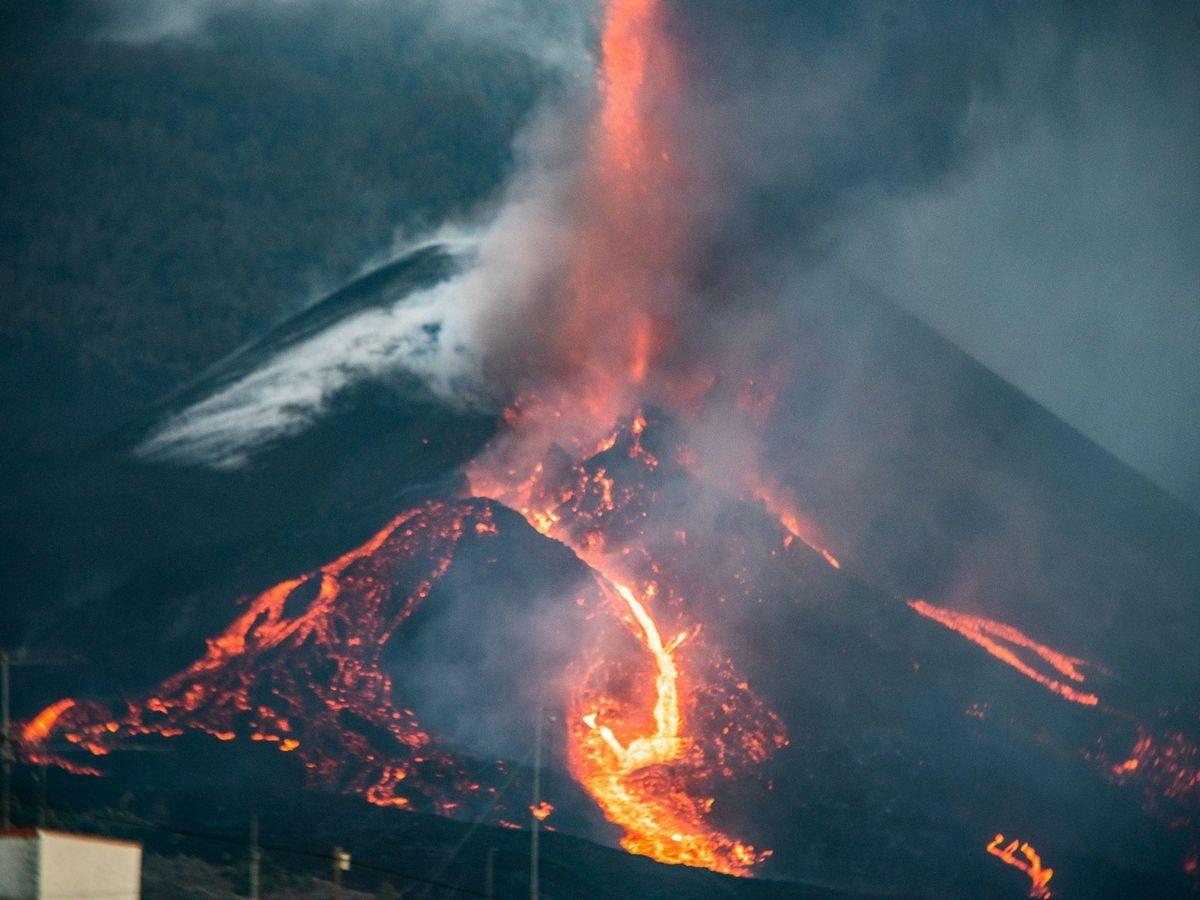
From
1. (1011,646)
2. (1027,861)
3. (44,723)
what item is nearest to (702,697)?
(1027,861)

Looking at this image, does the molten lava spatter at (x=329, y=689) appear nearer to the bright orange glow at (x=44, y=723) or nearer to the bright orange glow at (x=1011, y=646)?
the bright orange glow at (x=44, y=723)

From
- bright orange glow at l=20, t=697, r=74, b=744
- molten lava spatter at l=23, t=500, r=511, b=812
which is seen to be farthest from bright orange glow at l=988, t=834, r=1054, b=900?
bright orange glow at l=20, t=697, r=74, b=744

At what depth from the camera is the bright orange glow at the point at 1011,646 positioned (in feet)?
185

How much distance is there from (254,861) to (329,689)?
1039 cm

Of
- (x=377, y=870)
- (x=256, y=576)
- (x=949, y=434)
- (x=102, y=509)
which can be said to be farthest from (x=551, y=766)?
(x=949, y=434)

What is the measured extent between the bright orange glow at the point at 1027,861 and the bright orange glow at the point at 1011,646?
722 cm

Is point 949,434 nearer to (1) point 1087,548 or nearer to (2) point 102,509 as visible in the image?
(1) point 1087,548

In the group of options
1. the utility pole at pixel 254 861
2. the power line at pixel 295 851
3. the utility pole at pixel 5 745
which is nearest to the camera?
the utility pole at pixel 5 745

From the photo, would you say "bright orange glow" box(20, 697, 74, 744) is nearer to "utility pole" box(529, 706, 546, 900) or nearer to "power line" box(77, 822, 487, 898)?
"power line" box(77, 822, 487, 898)

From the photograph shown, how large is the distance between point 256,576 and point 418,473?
6540 mm

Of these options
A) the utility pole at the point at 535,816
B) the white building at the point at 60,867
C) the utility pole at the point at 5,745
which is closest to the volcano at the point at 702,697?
the utility pole at the point at 535,816

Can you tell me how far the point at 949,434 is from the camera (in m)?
66.1

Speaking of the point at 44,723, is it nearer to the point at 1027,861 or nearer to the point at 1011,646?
the point at 1027,861

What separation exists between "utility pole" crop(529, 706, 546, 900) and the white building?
1663 centimetres
